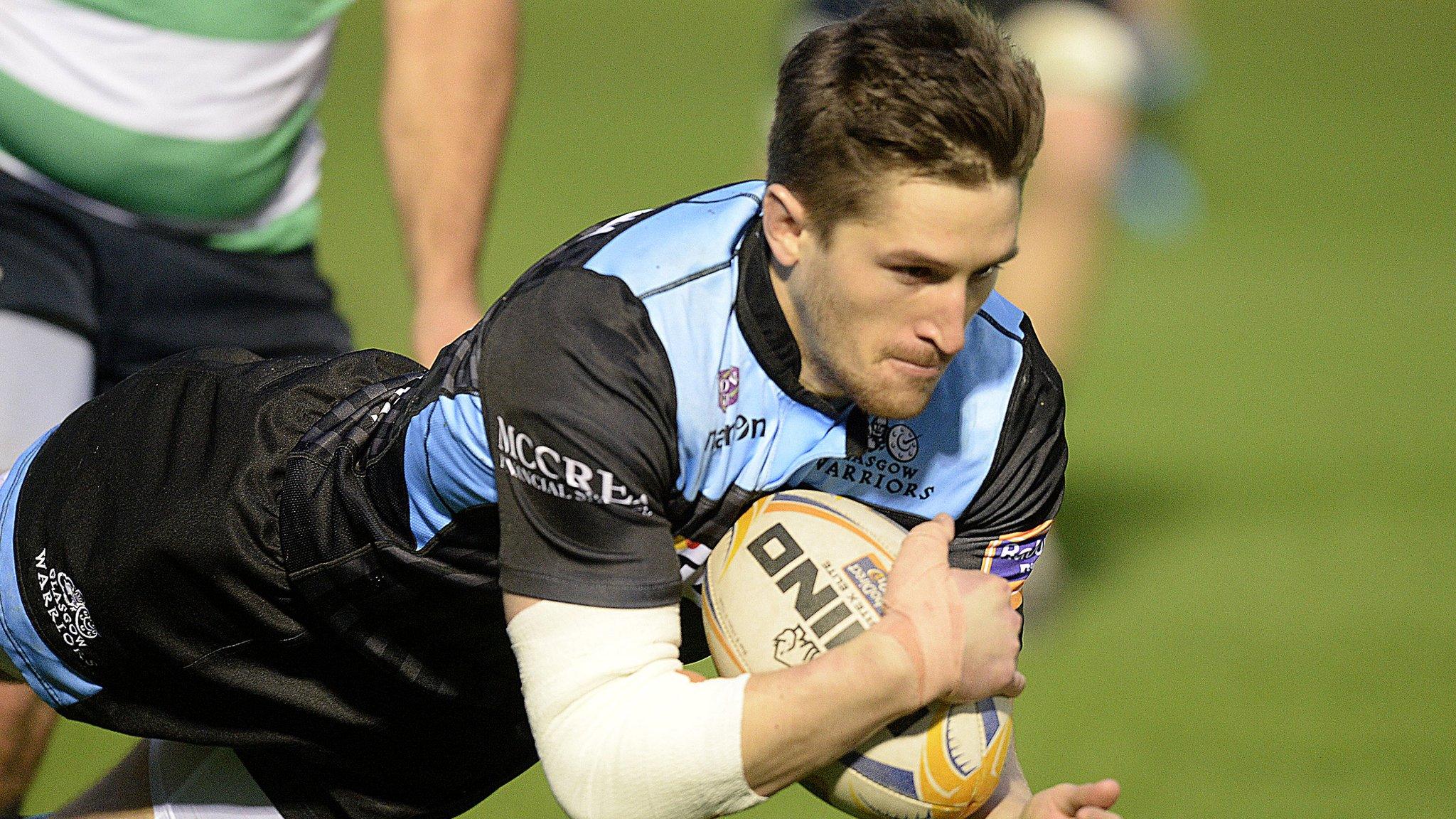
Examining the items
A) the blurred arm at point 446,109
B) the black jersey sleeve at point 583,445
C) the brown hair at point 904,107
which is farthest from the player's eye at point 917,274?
the blurred arm at point 446,109

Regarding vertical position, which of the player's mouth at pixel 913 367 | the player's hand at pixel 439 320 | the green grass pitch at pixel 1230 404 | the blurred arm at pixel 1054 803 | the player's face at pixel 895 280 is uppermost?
→ the player's face at pixel 895 280

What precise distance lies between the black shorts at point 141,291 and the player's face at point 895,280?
157cm

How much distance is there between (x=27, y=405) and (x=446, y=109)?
3.80 feet

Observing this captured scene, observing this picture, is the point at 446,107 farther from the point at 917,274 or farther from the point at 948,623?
the point at 948,623

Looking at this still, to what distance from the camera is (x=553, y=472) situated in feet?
8.11

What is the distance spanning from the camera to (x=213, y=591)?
2.97 metres

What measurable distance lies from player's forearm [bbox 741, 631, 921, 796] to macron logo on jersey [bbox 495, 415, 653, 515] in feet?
1.18

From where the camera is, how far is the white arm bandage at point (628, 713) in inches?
96.6

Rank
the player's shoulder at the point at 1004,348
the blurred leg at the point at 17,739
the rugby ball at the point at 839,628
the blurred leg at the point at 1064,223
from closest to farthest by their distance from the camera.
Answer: the rugby ball at the point at 839,628, the player's shoulder at the point at 1004,348, the blurred leg at the point at 17,739, the blurred leg at the point at 1064,223

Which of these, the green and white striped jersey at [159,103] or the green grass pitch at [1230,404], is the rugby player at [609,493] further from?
the green grass pitch at [1230,404]

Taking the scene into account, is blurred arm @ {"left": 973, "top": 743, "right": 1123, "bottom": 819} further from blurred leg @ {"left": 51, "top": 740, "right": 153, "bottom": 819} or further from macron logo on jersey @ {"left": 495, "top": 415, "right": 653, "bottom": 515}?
blurred leg @ {"left": 51, "top": 740, "right": 153, "bottom": 819}

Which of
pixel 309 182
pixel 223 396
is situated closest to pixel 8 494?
pixel 223 396

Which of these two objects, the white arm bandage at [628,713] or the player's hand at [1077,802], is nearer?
the white arm bandage at [628,713]

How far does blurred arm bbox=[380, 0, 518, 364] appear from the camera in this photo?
12.7 ft
